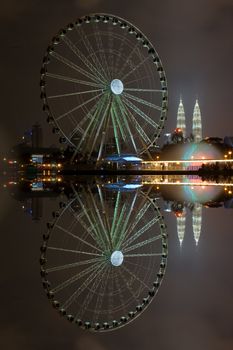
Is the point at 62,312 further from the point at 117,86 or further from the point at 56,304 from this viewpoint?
the point at 117,86

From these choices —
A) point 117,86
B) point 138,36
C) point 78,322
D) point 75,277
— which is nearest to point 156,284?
point 75,277

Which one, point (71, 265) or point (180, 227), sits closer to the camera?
point (71, 265)

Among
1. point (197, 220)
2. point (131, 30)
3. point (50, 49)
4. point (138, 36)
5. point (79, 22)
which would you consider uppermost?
point (79, 22)

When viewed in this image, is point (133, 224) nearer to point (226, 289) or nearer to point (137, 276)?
point (137, 276)

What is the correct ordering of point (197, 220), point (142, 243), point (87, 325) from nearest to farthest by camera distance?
point (87, 325), point (142, 243), point (197, 220)

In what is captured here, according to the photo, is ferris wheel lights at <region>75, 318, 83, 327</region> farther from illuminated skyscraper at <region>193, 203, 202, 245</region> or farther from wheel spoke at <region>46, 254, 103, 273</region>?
illuminated skyscraper at <region>193, 203, 202, 245</region>

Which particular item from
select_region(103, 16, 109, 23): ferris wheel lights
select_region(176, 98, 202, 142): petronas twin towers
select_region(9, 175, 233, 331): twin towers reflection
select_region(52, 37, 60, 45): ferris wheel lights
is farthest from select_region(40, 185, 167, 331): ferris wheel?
select_region(176, 98, 202, 142): petronas twin towers
